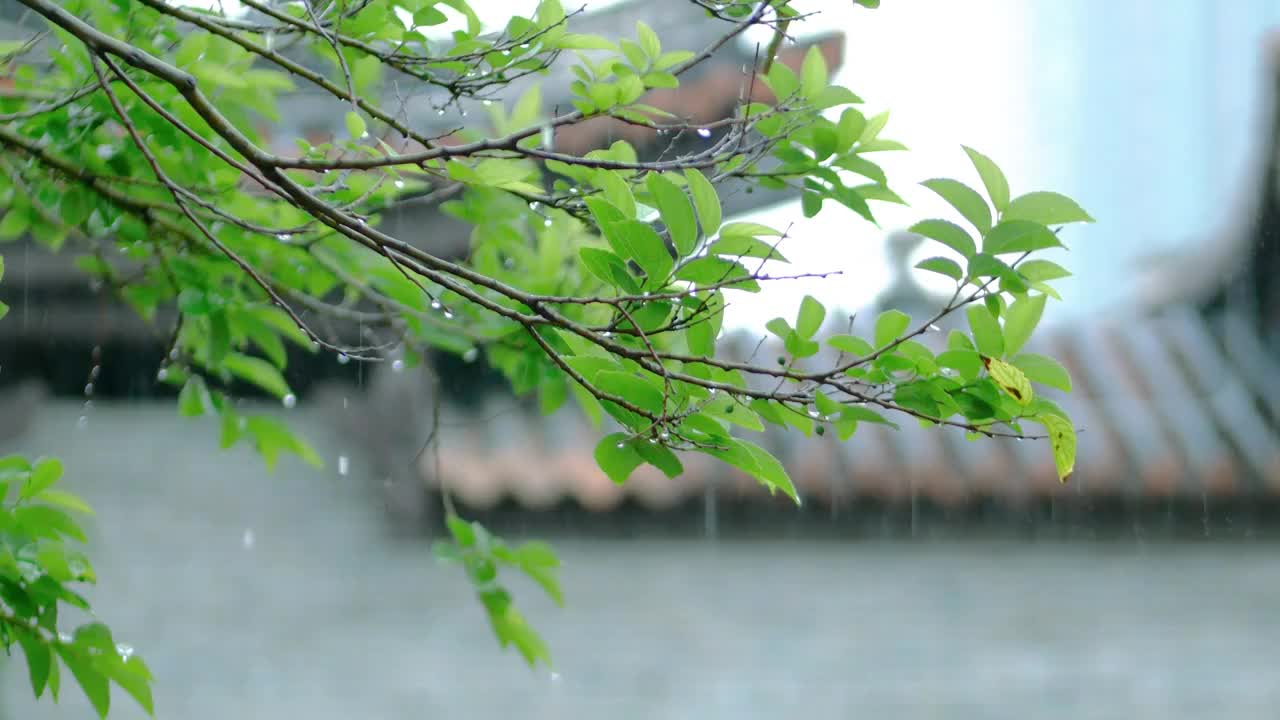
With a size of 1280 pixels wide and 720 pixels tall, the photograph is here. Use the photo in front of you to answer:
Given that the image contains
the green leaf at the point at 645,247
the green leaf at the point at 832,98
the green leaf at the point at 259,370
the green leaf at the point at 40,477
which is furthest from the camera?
the green leaf at the point at 259,370

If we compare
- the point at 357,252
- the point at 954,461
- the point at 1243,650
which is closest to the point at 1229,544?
the point at 1243,650

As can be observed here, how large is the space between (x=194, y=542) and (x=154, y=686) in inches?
17.2

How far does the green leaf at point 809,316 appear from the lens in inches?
31.1

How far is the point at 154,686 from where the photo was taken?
2809mm

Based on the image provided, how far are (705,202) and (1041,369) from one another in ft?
0.80

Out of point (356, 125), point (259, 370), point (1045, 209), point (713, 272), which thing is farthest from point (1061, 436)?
point (259, 370)

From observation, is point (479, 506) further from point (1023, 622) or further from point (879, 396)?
point (879, 396)

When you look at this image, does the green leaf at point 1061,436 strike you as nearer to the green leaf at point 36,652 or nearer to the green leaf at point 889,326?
the green leaf at point 889,326

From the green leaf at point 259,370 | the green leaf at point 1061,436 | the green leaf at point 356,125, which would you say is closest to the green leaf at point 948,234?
the green leaf at point 1061,436

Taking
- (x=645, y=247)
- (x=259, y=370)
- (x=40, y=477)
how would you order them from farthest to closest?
(x=259, y=370), (x=40, y=477), (x=645, y=247)

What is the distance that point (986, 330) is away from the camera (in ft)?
2.46

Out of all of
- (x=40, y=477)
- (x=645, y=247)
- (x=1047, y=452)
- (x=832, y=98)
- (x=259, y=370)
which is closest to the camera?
(x=645, y=247)

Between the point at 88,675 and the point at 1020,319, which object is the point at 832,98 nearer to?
the point at 1020,319

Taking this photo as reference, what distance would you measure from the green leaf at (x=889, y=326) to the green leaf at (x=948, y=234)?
6 centimetres
